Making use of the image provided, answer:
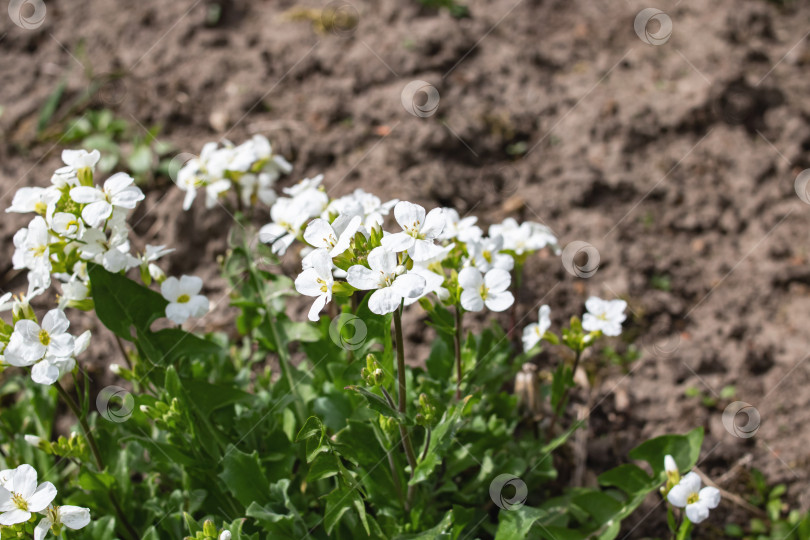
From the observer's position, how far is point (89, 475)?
8.46 feet

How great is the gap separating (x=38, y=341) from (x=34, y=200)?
53cm

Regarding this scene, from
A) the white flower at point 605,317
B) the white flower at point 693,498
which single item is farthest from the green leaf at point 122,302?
the white flower at point 693,498

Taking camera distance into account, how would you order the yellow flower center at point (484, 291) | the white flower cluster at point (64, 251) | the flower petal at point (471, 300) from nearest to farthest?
the white flower cluster at point (64, 251), the flower petal at point (471, 300), the yellow flower center at point (484, 291)

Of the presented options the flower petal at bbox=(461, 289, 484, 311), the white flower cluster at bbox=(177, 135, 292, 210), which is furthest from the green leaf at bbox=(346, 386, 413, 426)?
the white flower cluster at bbox=(177, 135, 292, 210)

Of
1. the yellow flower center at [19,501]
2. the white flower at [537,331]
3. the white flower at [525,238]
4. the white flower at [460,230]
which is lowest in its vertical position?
the white flower at [537,331]

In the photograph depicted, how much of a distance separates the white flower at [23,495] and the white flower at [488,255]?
151 centimetres

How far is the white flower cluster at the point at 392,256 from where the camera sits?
78.8 inches

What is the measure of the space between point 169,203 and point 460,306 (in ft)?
8.11

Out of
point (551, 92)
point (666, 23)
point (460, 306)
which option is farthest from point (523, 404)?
point (666, 23)

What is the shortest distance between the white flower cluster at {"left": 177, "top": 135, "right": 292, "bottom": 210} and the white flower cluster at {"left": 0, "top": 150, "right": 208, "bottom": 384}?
0.56 meters

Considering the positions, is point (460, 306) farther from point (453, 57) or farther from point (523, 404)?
point (453, 57)

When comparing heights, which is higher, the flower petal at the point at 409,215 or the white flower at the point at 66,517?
the flower petal at the point at 409,215

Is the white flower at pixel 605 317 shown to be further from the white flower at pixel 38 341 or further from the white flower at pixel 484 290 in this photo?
the white flower at pixel 38 341

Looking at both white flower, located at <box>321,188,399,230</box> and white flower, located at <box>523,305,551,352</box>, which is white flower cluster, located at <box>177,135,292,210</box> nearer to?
white flower, located at <box>321,188,399,230</box>
